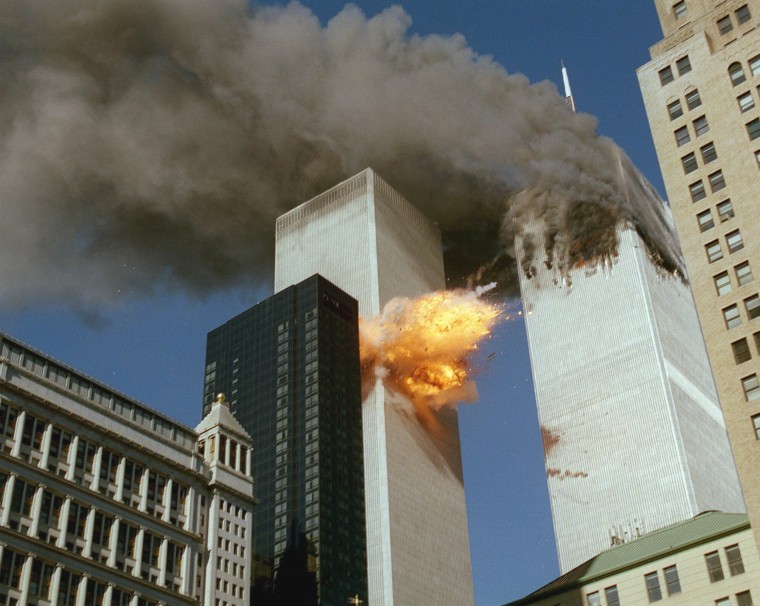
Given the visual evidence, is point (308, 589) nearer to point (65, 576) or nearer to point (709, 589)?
point (65, 576)

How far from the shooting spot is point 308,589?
170 m

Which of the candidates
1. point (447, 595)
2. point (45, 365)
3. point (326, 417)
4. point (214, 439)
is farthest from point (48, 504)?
point (447, 595)

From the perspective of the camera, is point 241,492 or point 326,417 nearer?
point 241,492

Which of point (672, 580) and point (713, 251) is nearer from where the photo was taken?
point (672, 580)

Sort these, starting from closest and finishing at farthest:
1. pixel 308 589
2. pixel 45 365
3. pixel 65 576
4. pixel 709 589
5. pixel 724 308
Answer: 1. pixel 709 589
2. pixel 724 308
3. pixel 65 576
4. pixel 45 365
5. pixel 308 589

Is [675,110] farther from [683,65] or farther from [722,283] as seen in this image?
[722,283]

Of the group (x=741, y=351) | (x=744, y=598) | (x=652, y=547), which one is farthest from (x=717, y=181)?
(x=744, y=598)

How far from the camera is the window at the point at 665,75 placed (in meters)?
99.1

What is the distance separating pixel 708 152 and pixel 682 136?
343 centimetres

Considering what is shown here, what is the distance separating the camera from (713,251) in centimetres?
8744

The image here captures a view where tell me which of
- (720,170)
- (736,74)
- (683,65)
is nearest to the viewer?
(720,170)

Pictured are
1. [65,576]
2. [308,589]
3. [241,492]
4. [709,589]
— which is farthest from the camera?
[308,589]

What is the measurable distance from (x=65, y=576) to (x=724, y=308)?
60348 millimetres

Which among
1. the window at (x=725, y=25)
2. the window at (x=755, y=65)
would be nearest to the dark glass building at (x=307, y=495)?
the window at (x=725, y=25)
